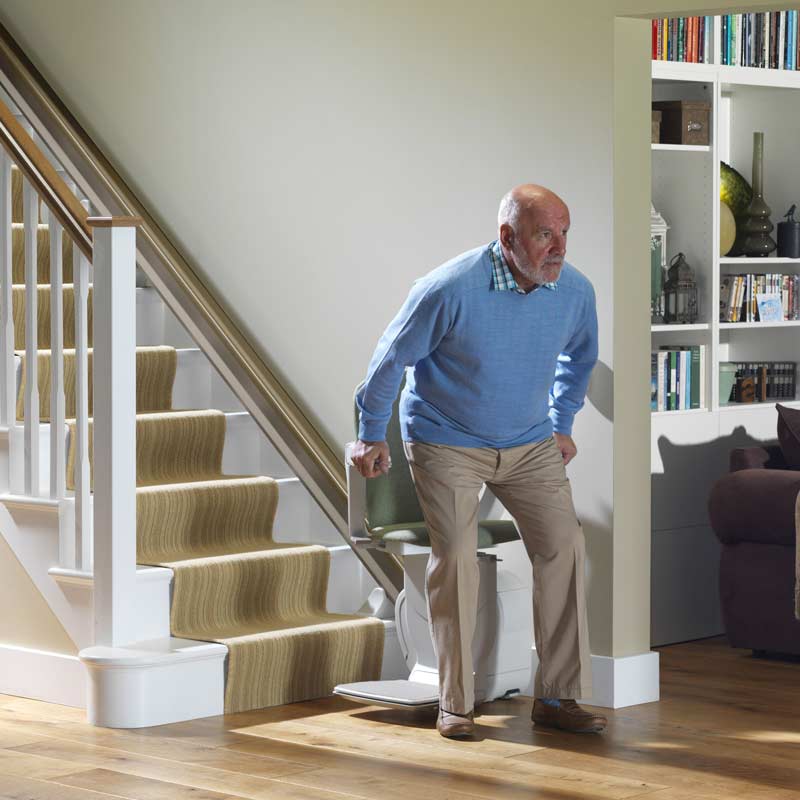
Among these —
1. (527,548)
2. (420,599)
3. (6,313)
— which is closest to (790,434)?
(527,548)

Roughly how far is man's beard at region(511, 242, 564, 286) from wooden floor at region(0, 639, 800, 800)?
1.17 meters

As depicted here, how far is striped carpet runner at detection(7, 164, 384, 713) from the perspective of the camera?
15.1 ft

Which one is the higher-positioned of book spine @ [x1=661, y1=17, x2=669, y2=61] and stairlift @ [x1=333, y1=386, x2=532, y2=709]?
book spine @ [x1=661, y1=17, x2=669, y2=61]

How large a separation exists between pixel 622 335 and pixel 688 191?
1.34 m

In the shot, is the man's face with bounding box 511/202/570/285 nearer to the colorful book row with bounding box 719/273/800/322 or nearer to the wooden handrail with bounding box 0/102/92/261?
the wooden handrail with bounding box 0/102/92/261

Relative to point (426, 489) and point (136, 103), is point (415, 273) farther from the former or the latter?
point (136, 103)

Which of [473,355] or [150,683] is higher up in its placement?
[473,355]

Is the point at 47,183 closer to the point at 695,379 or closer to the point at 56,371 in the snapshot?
the point at 56,371

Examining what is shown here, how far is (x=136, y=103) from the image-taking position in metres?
5.85

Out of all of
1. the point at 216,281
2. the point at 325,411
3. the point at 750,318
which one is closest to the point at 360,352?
the point at 325,411

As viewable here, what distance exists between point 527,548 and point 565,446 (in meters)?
0.31

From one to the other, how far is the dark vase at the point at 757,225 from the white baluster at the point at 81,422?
2628 millimetres

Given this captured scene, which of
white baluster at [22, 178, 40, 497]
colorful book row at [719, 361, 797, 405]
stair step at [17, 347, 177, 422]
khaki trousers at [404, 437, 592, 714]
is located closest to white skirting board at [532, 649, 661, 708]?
khaki trousers at [404, 437, 592, 714]

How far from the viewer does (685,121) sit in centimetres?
559
